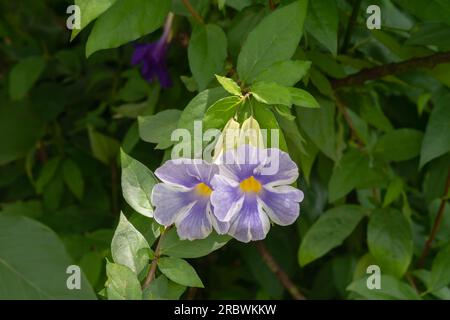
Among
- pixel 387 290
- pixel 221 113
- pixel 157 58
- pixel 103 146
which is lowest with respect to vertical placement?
pixel 387 290

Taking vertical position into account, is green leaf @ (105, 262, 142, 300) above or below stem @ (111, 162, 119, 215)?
below

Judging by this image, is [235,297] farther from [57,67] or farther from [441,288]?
[57,67]

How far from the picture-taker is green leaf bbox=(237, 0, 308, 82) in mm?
816

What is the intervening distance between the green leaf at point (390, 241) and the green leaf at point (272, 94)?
427 millimetres

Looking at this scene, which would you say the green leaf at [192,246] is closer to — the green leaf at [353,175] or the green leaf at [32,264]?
the green leaf at [32,264]

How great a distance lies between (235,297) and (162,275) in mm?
685

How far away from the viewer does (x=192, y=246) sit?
800mm

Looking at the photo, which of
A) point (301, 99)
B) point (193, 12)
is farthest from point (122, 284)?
point (193, 12)

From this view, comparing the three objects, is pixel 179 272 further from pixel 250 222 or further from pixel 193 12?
pixel 193 12

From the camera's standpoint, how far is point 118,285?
717 millimetres

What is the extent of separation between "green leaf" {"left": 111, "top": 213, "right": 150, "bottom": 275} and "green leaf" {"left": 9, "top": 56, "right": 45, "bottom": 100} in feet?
2.50


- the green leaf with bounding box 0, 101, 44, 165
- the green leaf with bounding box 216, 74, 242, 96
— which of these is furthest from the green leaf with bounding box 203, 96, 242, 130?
the green leaf with bounding box 0, 101, 44, 165

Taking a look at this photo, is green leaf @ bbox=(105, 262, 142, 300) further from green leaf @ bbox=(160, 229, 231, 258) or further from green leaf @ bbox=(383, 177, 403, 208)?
green leaf @ bbox=(383, 177, 403, 208)

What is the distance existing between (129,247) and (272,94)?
0.76ft
